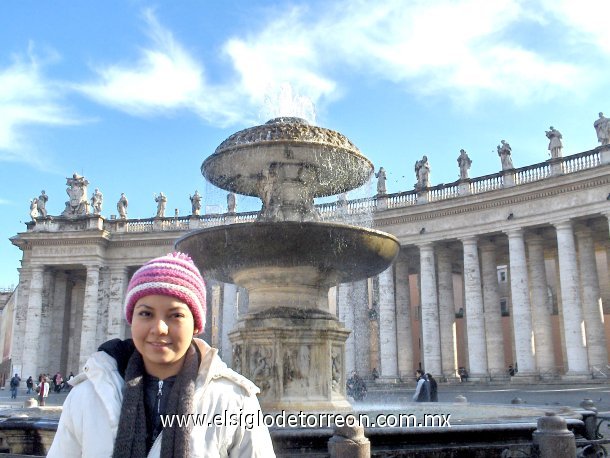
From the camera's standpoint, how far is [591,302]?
3319 centimetres

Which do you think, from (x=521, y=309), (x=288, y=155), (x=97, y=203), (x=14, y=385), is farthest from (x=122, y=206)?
(x=288, y=155)

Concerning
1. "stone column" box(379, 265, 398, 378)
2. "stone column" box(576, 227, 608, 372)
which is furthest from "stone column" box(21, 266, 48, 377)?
"stone column" box(576, 227, 608, 372)

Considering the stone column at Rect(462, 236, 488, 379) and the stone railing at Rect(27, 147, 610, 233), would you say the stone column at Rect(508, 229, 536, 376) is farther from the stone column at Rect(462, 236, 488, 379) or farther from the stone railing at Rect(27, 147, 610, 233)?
the stone railing at Rect(27, 147, 610, 233)

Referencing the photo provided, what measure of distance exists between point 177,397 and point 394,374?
3619 centimetres

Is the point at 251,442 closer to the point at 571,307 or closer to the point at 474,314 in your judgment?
the point at 571,307

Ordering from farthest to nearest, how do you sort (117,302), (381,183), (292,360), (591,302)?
(117,302) < (381,183) < (591,302) < (292,360)

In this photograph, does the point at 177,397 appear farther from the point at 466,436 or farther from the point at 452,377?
the point at 452,377

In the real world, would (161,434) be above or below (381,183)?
below

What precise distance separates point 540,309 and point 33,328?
33367 millimetres

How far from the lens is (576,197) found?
Result: 106 ft

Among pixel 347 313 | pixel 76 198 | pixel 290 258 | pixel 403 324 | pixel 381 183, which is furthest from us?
pixel 76 198

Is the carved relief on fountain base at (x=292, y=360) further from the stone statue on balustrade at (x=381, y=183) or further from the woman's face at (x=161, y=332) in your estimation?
the stone statue on balustrade at (x=381, y=183)

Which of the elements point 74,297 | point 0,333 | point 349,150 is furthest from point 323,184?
point 0,333

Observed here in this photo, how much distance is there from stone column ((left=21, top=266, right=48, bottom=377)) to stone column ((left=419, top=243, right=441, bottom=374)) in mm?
26696
